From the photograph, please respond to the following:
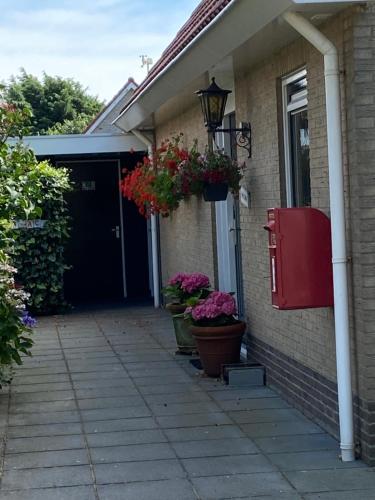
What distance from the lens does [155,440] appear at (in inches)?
245

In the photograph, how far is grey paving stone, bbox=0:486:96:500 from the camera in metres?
5.05

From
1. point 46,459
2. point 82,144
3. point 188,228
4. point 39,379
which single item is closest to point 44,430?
point 46,459

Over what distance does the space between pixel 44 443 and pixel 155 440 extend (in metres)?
0.81

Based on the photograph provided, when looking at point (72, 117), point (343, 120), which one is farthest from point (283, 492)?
point (72, 117)

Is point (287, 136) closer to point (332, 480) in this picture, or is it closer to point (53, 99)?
point (332, 480)

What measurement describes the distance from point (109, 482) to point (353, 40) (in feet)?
10.4

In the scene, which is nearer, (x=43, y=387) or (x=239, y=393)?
(x=239, y=393)

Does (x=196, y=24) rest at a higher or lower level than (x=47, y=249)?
higher

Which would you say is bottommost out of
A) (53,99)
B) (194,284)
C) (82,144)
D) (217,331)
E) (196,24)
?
(217,331)

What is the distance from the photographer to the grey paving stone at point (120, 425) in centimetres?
657

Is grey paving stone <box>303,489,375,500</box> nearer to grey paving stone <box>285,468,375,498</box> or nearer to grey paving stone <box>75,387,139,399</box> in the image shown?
grey paving stone <box>285,468,375,498</box>

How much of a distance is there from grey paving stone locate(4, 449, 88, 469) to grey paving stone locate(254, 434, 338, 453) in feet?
4.14

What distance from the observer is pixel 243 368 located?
796 centimetres

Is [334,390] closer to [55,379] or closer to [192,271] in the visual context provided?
[55,379]
